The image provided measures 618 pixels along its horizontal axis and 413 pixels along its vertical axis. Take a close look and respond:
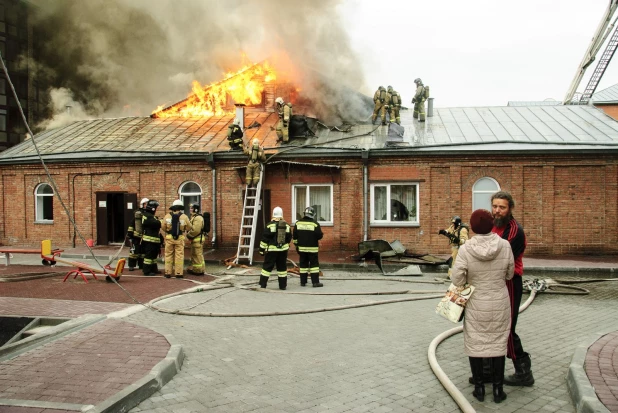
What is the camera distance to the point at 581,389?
4332mm

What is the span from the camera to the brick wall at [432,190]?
16.2 m

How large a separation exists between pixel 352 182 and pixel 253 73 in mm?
8603

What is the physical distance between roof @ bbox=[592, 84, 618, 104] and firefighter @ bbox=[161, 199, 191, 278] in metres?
39.2

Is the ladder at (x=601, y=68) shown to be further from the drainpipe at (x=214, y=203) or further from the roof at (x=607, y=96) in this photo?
the drainpipe at (x=214, y=203)

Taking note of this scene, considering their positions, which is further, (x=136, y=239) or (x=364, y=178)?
(x=364, y=178)

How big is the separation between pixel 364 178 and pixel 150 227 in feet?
24.9

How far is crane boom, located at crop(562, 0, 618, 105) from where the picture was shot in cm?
3778

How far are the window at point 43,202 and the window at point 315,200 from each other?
33.0 ft

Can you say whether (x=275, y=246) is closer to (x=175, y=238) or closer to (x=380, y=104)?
(x=175, y=238)

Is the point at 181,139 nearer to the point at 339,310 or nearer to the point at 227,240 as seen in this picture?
the point at 227,240

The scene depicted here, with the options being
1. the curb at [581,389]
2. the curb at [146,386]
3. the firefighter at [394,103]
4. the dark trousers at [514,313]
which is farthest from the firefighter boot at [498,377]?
the firefighter at [394,103]

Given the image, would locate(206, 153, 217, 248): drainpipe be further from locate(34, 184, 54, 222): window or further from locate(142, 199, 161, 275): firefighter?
locate(34, 184, 54, 222): window

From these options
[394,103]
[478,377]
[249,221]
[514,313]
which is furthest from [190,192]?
[478,377]

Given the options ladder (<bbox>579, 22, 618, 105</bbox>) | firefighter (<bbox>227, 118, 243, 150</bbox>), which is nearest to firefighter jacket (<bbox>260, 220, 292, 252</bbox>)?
firefighter (<bbox>227, 118, 243, 150</bbox>)
